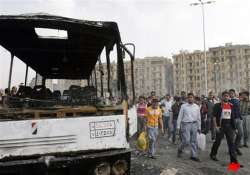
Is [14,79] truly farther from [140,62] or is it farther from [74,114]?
[140,62]

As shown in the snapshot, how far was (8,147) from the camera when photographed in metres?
5.45

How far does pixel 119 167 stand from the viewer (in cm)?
587

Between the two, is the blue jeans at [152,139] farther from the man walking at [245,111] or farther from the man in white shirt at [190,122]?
the man walking at [245,111]

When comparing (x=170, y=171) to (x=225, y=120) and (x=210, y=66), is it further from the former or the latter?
(x=210, y=66)

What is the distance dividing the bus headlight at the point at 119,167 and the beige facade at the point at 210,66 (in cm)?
10910

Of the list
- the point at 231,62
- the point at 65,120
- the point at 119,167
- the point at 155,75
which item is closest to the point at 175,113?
the point at 119,167

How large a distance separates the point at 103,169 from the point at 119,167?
0.76ft

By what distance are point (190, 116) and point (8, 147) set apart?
599 cm

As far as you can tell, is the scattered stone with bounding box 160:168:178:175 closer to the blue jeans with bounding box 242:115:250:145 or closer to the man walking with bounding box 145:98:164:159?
the man walking with bounding box 145:98:164:159

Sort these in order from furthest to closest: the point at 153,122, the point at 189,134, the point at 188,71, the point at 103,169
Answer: the point at 188,71 → the point at 153,122 → the point at 189,134 → the point at 103,169

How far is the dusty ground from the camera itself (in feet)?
28.3

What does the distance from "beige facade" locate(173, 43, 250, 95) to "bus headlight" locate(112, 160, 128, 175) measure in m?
109

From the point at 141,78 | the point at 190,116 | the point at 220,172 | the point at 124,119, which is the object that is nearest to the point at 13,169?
the point at 124,119

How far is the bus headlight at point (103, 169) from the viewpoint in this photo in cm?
573
